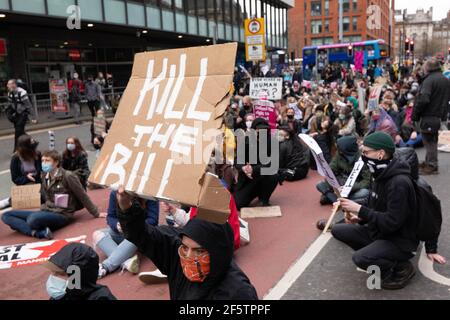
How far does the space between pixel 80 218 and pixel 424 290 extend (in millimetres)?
4827

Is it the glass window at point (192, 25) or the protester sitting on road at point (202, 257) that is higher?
the glass window at point (192, 25)

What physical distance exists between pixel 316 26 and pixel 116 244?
95.1 meters

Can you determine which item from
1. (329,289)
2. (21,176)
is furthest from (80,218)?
(329,289)

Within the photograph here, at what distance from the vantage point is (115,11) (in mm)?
20750

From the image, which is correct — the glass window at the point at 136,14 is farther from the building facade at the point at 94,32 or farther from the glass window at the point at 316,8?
the glass window at the point at 316,8

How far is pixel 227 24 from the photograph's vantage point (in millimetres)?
32250

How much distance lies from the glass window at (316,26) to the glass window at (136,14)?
7714 cm

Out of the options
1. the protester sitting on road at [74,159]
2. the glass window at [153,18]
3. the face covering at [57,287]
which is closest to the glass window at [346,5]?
the glass window at [153,18]

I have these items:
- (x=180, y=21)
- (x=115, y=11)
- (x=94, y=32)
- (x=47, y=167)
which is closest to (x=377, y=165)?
(x=47, y=167)

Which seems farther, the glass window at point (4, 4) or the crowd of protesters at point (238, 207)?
the glass window at point (4, 4)

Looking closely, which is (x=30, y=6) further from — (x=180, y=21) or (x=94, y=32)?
(x=180, y=21)

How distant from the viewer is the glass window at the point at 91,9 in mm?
18906

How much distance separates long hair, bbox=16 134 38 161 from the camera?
7.20 m

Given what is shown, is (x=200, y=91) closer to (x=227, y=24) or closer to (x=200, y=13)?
(x=200, y=13)
